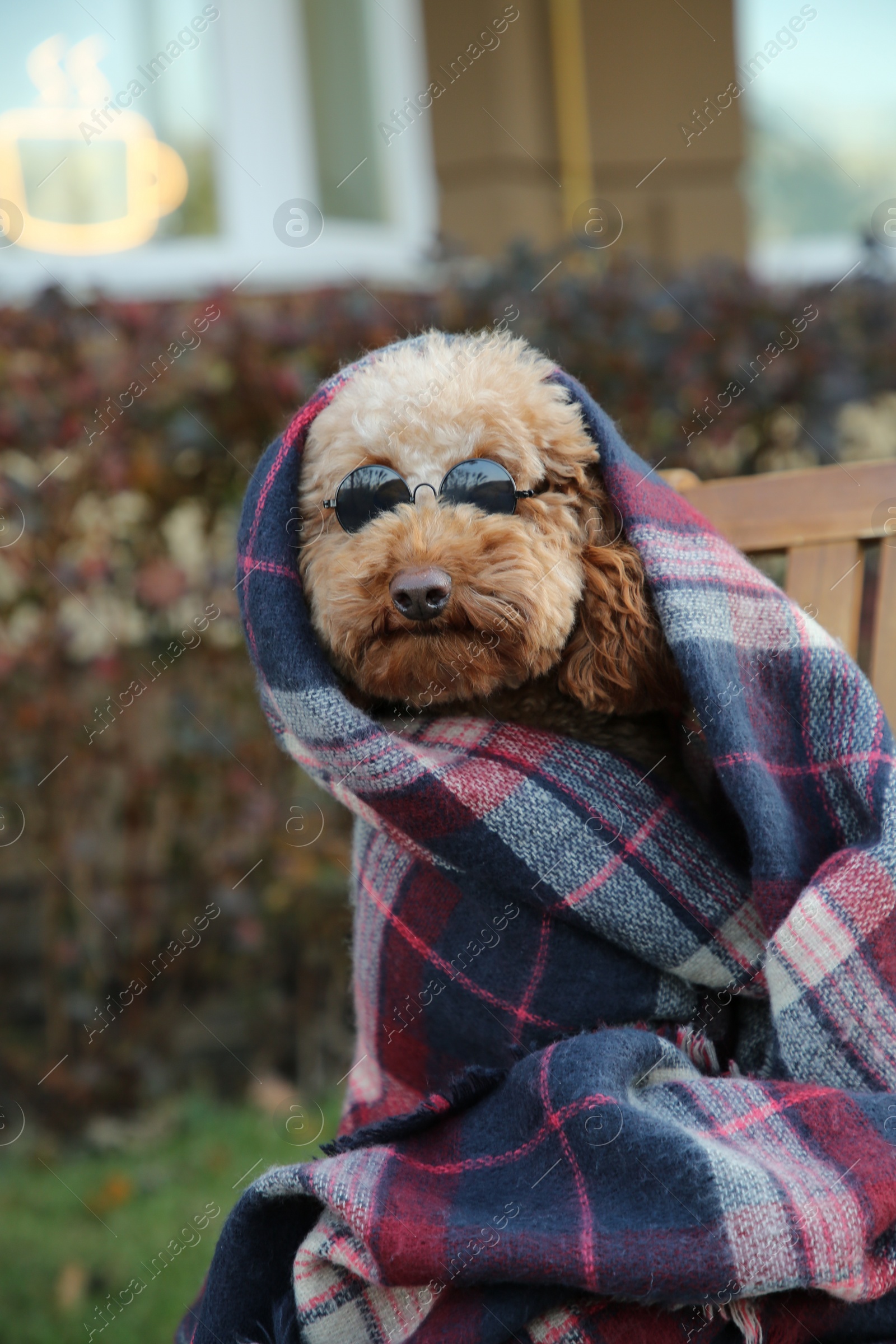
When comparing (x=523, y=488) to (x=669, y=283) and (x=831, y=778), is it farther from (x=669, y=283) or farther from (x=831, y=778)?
(x=669, y=283)

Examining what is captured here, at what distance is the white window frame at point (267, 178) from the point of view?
3.79 m

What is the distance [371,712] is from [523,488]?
1.04 ft

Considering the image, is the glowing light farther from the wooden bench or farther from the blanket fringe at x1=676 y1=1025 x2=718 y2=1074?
the blanket fringe at x1=676 y1=1025 x2=718 y2=1074

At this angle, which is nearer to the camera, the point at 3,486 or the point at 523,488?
the point at 523,488

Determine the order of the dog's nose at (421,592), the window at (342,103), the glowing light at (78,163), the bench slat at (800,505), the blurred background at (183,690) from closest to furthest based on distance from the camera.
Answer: the dog's nose at (421,592) → the bench slat at (800,505) → the blurred background at (183,690) → the glowing light at (78,163) → the window at (342,103)

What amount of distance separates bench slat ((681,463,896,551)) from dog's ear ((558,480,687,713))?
1.30 feet

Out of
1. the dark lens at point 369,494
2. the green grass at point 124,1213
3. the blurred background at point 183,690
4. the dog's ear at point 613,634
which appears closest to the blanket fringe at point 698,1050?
the dog's ear at point 613,634

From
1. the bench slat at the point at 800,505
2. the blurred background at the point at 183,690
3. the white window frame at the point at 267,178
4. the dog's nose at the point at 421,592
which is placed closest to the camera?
the dog's nose at the point at 421,592

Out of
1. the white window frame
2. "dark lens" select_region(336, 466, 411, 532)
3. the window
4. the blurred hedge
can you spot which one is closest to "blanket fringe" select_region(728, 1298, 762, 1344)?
"dark lens" select_region(336, 466, 411, 532)

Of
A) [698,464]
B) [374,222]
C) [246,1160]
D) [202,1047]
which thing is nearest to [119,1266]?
[246,1160]

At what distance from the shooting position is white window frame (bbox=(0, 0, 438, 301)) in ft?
12.4

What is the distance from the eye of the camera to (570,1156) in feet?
3.21

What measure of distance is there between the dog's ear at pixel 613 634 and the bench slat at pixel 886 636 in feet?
1.37

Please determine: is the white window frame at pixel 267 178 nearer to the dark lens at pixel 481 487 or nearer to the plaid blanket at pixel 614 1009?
the dark lens at pixel 481 487
